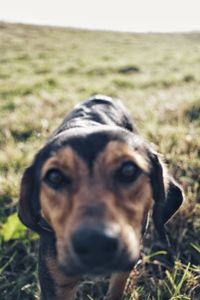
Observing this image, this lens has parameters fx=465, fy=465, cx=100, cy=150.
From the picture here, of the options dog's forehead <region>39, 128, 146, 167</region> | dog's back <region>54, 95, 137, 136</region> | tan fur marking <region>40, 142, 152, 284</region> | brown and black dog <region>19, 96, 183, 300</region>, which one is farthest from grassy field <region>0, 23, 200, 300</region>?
dog's forehead <region>39, 128, 146, 167</region>

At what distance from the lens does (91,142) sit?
3361 mm

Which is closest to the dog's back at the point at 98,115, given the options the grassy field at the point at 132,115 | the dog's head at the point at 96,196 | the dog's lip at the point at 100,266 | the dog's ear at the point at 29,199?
the grassy field at the point at 132,115

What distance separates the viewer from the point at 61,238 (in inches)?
117

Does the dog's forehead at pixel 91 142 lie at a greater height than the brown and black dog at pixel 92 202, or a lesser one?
greater

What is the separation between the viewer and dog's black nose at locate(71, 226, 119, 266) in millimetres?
2582

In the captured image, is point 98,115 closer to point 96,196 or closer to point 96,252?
point 96,196

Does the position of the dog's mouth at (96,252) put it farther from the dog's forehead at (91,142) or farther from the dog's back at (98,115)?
the dog's back at (98,115)

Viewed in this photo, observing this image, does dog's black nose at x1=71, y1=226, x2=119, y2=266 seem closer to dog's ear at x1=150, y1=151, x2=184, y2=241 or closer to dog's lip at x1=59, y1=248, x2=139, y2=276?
dog's lip at x1=59, y1=248, x2=139, y2=276

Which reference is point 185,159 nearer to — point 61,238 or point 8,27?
point 61,238

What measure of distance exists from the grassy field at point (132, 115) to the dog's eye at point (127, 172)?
1.12 meters

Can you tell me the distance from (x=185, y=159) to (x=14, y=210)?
2.08 meters

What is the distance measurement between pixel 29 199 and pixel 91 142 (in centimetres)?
75

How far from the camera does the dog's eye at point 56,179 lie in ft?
10.5

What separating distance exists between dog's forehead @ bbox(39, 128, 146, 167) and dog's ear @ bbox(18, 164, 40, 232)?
0.26 meters
